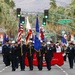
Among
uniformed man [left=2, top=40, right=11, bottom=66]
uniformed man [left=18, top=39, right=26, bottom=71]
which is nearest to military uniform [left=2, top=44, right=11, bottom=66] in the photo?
uniformed man [left=2, top=40, right=11, bottom=66]

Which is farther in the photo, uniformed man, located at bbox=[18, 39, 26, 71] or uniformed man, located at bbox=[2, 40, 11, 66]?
uniformed man, located at bbox=[2, 40, 11, 66]

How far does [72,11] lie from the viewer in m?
77.5

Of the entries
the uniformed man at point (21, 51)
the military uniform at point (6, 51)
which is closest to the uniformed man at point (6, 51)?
the military uniform at point (6, 51)

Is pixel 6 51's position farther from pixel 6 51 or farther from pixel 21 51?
pixel 21 51

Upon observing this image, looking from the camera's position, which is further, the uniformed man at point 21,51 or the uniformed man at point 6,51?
the uniformed man at point 6,51

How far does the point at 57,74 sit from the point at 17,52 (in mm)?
5068

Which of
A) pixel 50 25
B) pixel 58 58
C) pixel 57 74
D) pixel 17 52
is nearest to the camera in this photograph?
pixel 57 74

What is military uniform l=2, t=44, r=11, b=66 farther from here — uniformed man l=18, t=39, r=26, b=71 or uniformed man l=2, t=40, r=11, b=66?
uniformed man l=18, t=39, r=26, b=71

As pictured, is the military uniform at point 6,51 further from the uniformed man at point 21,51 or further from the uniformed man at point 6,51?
the uniformed man at point 21,51

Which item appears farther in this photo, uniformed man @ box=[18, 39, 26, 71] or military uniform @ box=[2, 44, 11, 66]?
military uniform @ box=[2, 44, 11, 66]

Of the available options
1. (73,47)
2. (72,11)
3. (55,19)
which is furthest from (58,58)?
(55,19)

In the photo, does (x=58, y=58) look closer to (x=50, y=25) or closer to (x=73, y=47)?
(x=73, y=47)

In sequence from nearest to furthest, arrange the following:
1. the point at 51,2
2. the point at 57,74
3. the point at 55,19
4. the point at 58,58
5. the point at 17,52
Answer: the point at 57,74, the point at 17,52, the point at 58,58, the point at 55,19, the point at 51,2

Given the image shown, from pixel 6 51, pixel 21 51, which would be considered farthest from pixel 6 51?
pixel 21 51
